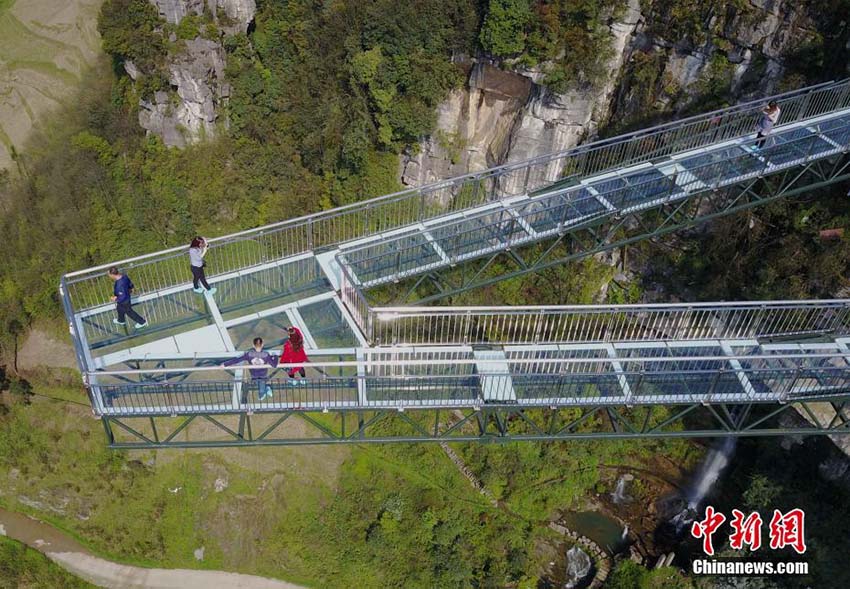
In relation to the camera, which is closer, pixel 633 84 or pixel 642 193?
pixel 642 193

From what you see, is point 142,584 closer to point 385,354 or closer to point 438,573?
point 438,573

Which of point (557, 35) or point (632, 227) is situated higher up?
point (557, 35)

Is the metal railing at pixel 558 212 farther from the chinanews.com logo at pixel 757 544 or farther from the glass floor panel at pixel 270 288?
the chinanews.com logo at pixel 757 544

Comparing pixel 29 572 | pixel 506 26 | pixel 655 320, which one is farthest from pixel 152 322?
pixel 506 26

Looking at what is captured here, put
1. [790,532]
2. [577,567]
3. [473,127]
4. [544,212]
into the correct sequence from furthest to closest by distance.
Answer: [473,127] < [577,567] < [790,532] < [544,212]

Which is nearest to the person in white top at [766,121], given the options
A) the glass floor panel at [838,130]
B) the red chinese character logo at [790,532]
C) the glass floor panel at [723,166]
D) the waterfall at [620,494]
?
the glass floor panel at [723,166]

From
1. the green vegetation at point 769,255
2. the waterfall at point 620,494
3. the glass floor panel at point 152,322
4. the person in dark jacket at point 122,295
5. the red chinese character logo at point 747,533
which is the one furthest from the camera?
the waterfall at point 620,494

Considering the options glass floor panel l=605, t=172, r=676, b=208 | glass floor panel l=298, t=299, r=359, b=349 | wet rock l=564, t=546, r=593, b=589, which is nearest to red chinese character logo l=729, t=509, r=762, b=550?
wet rock l=564, t=546, r=593, b=589

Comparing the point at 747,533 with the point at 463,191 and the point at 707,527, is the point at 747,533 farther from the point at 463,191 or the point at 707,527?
the point at 463,191
